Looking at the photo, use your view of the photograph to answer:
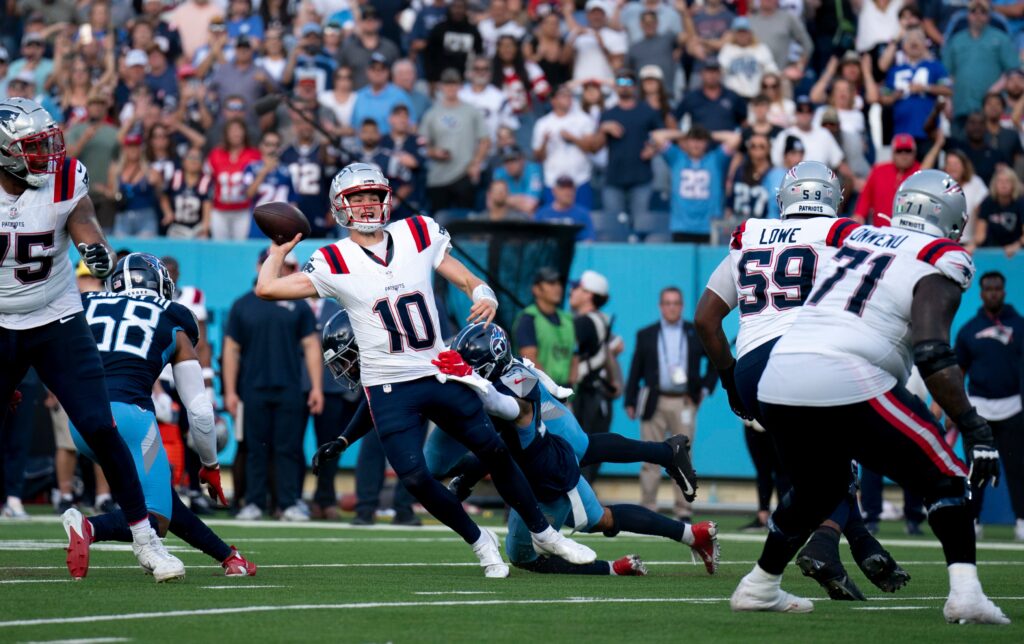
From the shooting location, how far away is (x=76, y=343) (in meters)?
6.80

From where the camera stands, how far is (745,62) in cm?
1609

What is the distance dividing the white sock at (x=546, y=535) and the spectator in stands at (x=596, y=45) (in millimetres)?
9905

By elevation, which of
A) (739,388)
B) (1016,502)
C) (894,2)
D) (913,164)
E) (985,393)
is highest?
(894,2)

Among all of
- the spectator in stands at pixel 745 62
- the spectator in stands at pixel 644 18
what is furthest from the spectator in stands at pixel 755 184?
the spectator in stands at pixel 644 18

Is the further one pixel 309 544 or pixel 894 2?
pixel 894 2

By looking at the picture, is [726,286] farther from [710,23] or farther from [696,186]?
[710,23]

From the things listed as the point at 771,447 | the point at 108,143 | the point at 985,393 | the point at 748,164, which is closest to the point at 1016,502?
the point at 985,393

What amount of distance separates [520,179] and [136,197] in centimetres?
373

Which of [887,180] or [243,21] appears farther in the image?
[243,21]

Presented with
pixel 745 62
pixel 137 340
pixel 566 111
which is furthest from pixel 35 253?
pixel 745 62

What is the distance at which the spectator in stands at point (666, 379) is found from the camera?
43.7ft

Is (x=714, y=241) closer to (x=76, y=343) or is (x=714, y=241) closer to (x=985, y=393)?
(x=985, y=393)

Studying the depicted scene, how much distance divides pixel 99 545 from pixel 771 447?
5349mm

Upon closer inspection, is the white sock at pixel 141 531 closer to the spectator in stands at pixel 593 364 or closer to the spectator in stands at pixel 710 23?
the spectator in stands at pixel 593 364
